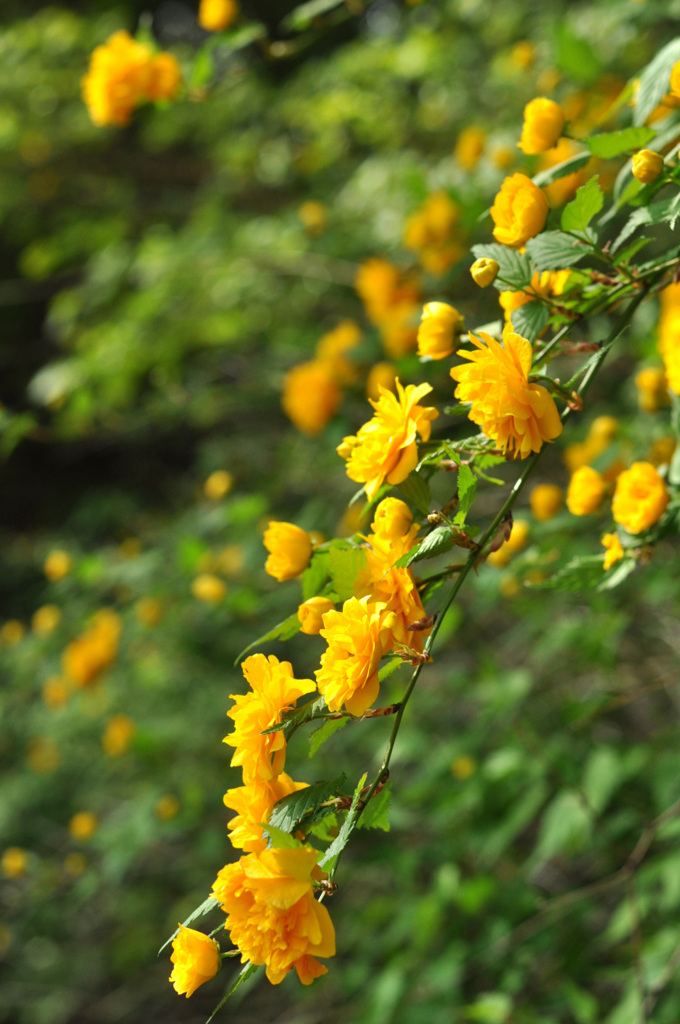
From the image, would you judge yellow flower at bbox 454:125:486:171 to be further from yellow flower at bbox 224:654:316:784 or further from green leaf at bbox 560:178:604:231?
yellow flower at bbox 224:654:316:784

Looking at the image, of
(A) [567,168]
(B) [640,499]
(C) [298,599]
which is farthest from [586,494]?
(C) [298,599]

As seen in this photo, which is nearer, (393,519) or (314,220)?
(393,519)

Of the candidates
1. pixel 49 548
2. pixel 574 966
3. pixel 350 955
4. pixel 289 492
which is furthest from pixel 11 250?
pixel 574 966

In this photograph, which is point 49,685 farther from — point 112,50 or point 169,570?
point 112,50

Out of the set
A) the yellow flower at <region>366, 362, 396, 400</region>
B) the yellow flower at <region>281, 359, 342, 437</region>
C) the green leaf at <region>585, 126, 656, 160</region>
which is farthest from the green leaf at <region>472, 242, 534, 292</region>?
the yellow flower at <region>281, 359, 342, 437</region>

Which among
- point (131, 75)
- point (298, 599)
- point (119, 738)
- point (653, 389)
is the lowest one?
point (119, 738)

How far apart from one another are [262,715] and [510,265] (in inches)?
14.3

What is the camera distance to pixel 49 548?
307 cm

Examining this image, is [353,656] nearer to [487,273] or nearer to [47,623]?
[487,273]

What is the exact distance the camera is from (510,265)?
562mm

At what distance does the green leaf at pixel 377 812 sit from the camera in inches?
19.5

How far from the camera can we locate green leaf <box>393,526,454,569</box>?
482 mm

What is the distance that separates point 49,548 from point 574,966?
94.4 inches

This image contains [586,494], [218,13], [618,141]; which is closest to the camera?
[618,141]
